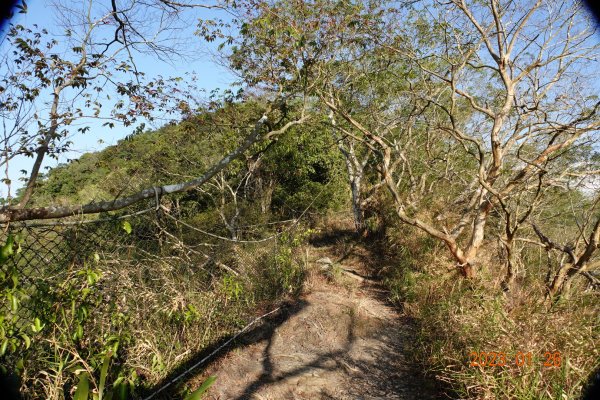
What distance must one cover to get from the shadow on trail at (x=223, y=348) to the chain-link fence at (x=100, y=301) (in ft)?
0.27

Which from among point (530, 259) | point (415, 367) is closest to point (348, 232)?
point (530, 259)

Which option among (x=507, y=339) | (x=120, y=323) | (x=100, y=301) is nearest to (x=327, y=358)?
(x=507, y=339)

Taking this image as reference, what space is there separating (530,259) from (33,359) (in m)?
6.92

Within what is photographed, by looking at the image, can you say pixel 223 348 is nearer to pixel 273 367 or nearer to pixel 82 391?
pixel 273 367

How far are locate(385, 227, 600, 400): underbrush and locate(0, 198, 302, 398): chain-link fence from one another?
2392 millimetres

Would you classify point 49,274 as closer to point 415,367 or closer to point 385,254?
point 415,367

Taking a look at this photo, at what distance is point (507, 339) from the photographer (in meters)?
3.29

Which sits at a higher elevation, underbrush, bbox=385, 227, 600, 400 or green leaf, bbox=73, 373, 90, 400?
green leaf, bbox=73, 373, 90, 400

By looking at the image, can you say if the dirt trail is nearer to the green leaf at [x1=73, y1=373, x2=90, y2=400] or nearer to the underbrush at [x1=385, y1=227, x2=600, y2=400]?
the underbrush at [x1=385, y1=227, x2=600, y2=400]
